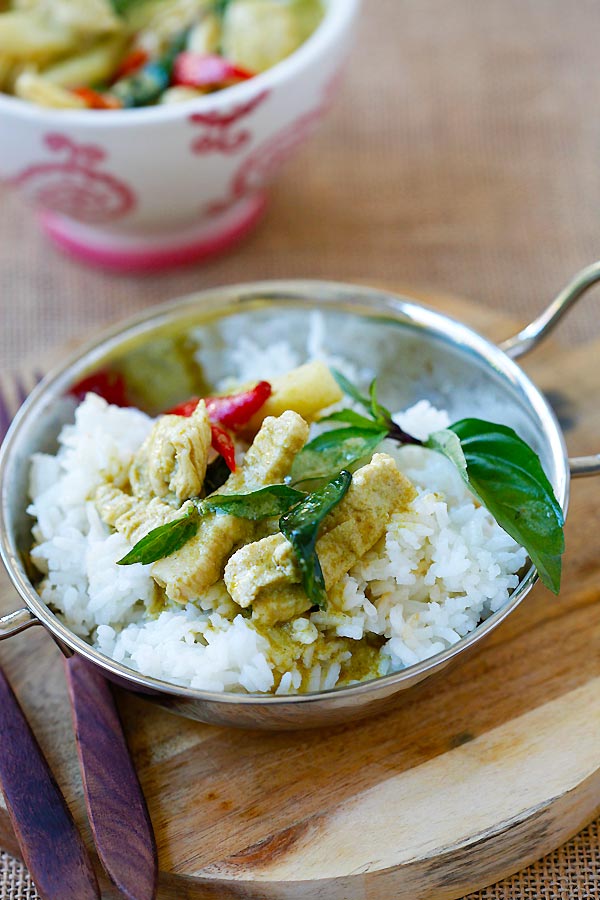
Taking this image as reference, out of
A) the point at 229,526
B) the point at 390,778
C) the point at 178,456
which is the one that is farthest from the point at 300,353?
the point at 390,778

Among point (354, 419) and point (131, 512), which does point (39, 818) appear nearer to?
point (131, 512)

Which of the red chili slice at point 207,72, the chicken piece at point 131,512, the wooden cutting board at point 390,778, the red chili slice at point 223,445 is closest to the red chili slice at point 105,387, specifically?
the chicken piece at point 131,512

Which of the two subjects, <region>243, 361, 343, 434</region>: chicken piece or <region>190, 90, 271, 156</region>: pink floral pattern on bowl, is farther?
<region>190, 90, 271, 156</region>: pink floral pattern on bowl

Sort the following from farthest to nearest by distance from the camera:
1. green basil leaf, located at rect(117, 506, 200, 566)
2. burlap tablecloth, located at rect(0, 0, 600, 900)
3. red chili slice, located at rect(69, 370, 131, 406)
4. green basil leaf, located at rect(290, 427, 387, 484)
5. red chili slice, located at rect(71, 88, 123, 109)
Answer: burlap tablecloth, located at rect(0, 0, 600, 900), red chili slice, located at rect(71, 88, 123, 109), red chili slice, located at rect(69, 370, 131, 406), green basil leaf, located at rect(290, 427, 387, 484), green basil leaf, located at rect(117, 506, 200, 566)

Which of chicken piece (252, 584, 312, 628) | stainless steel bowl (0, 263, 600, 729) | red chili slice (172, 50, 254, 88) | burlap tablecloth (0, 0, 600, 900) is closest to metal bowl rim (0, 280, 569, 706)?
stainless steel bowl (0, 263, 600, 729)

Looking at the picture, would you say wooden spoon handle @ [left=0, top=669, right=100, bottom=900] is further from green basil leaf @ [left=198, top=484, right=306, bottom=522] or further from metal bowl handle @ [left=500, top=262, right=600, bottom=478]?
metal bowl handle @ [left=500, top=262, right=600, bottom=478]

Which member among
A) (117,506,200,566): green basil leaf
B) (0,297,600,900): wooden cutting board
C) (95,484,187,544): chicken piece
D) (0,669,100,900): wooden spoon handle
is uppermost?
(117,506,200,566): green basil leaf
